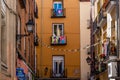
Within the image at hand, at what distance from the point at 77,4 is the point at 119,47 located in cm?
2197

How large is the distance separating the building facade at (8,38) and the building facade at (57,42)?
24803mm

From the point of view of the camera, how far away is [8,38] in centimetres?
1634

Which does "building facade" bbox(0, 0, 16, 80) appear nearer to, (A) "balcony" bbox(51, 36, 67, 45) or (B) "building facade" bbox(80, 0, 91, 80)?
(B) "building facade" bbox(80, 0, 91, 80)

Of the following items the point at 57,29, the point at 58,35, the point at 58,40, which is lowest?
the point at 58,40

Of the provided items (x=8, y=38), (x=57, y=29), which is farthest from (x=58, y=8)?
(x=8, y=38)

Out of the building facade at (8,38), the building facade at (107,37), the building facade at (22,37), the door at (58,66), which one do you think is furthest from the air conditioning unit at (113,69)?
the door at (58,66)

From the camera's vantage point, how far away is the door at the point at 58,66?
42562 millimetres

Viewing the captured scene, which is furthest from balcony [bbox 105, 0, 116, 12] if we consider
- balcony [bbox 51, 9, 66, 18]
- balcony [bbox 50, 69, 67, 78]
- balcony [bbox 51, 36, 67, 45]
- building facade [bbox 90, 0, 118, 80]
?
balcony [bbox 50, 69, 67, 78]

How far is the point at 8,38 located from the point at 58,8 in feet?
88.0

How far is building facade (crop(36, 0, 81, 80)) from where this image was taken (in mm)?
42500

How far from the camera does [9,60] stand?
1666 centimetres

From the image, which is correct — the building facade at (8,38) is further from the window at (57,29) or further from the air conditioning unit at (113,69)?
the window at (57,29)

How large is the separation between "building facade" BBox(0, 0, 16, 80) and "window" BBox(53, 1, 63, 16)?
82.1 feet

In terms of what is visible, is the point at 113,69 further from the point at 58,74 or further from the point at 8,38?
the point at 58,74
